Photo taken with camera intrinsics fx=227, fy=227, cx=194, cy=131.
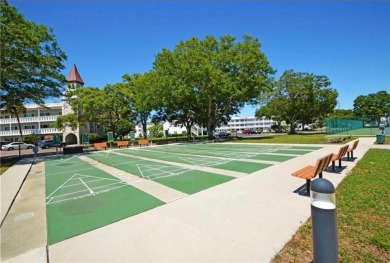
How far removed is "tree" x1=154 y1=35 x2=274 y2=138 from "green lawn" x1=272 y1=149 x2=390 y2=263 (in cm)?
2448

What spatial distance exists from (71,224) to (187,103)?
31.7 m

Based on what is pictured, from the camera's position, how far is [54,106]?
181ft

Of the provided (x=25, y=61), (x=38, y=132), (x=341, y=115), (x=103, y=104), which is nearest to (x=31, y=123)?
(x=38, y=132)

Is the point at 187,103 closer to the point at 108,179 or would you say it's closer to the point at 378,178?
the point at 108,179

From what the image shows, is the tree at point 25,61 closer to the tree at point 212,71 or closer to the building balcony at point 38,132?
the tree at point 212,71

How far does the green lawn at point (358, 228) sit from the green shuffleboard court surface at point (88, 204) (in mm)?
3466

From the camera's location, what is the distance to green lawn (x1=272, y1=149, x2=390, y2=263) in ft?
11.2

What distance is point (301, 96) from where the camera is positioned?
47062 millimetres

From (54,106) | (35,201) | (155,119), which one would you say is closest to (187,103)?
(155,119)

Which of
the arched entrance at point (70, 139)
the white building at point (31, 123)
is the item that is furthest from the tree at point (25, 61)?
the white building at point (31, 123)

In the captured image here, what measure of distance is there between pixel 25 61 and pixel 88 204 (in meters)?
17.0

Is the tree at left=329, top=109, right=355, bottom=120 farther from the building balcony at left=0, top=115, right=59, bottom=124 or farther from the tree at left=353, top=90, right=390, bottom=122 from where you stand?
the building balcony at left=0, top=115, right=59, bottom=124

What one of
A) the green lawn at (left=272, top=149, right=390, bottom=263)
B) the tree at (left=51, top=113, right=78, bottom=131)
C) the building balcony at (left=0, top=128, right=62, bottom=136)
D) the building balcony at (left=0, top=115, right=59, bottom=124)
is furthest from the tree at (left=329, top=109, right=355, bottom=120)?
the building balcony at (left=0, top=115, right=59, bottom=124)

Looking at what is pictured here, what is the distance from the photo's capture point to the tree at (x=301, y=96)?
46594 mm
